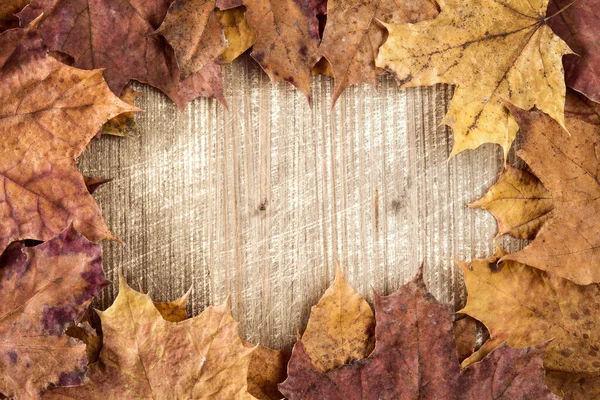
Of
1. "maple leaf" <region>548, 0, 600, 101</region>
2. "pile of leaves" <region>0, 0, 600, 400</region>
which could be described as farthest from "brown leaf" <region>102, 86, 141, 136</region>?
"maple leaf" <region>548, 0, 600, 101</region>

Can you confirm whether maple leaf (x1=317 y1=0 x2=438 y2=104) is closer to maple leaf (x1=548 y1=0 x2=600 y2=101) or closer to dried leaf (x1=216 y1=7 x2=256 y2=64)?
dried leaf (x1=216 y1=7 x2=256 y2=64)

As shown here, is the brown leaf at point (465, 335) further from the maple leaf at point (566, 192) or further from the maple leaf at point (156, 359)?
the maple leaf at point (156, 359)

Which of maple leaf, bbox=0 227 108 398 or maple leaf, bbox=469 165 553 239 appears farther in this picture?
maple leaf, bbox=469 165 553 239

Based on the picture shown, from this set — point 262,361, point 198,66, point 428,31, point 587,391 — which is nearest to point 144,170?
point 198,66

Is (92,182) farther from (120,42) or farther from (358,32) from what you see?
(358,32)

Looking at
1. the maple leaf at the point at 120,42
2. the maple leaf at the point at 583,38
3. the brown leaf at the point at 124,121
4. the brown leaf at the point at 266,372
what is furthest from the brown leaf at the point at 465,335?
the brown leaf at the point at 124,121
